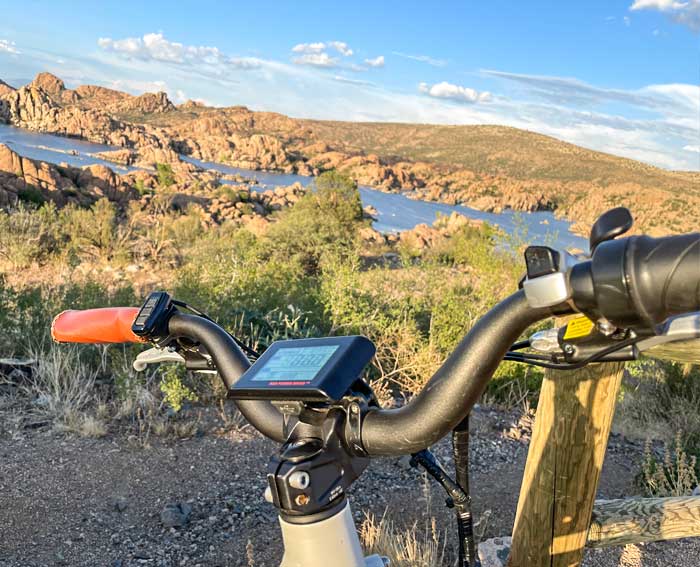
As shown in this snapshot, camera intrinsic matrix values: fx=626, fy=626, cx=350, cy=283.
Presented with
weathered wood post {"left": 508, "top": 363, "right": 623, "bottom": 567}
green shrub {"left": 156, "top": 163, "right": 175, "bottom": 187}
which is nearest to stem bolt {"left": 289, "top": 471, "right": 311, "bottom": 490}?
weathered wood post {"left": 508, "top": 363, "right": 623, "bottom": 567}

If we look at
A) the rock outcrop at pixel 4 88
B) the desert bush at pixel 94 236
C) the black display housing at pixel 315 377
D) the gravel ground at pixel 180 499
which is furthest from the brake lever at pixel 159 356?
the rock outcrop at pixel 4 88

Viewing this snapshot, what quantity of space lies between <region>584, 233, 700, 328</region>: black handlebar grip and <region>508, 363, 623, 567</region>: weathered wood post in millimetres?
1486

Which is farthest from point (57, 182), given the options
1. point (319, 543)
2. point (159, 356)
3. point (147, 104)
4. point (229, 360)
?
point (147, 104)

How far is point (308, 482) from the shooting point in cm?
84

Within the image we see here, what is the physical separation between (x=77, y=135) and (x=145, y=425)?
42811 mm

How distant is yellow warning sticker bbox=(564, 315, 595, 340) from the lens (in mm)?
853

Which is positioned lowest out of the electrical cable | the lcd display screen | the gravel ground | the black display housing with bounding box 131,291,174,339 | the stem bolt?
the gravel ground

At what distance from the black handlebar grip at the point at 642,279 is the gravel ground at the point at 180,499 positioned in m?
2.60

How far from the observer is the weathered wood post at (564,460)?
219 centimetres

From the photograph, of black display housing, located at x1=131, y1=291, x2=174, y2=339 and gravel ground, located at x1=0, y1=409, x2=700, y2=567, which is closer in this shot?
black display housing, located at x1=131, y1=291, x2=174, y2=339

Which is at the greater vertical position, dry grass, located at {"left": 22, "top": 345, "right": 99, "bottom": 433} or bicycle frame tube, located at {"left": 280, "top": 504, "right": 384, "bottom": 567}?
bicycle frame tube, located at {"left": 280, "top": 504, "right": 384, "bottom": 567}

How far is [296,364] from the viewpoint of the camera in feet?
3.16

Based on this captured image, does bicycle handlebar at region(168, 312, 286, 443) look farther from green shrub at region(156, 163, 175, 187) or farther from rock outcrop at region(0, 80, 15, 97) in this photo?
rock outcrop at region(0, 80, 15, 97)

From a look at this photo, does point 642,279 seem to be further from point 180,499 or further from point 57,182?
point 57,182
